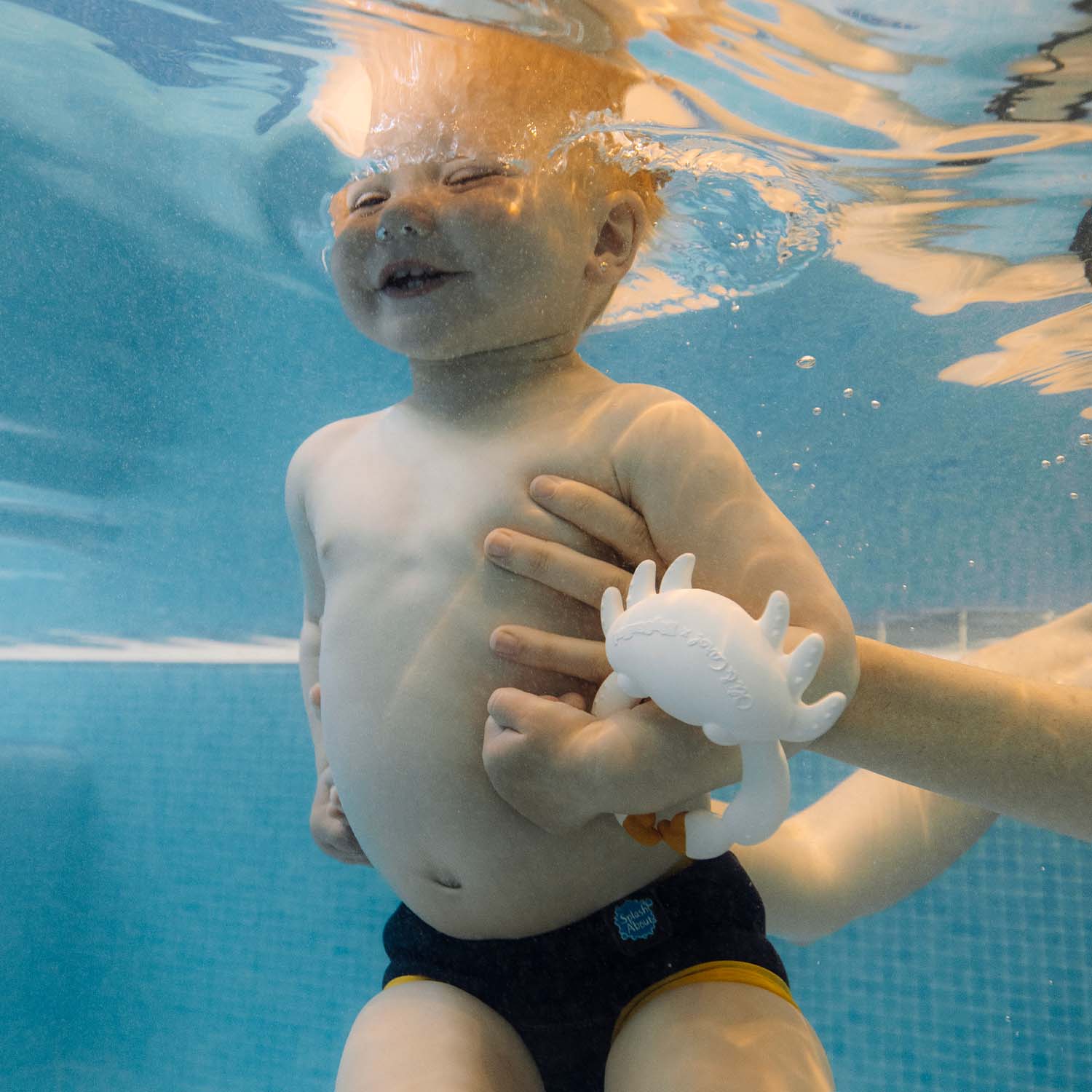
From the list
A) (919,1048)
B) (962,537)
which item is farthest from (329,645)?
(962,537)

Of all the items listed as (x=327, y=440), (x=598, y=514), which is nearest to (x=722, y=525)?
(x=598, y=514)

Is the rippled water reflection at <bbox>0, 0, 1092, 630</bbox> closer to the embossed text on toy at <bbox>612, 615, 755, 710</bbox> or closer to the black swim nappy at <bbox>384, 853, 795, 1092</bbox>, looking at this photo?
the embossed text on toy at <bbox>612, 615, 755, 710</bbox>

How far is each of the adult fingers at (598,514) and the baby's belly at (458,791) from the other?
0.16 metres

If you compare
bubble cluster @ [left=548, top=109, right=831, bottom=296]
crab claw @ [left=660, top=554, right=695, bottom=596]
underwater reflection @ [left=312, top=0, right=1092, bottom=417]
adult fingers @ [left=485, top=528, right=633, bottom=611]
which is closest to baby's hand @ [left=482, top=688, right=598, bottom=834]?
adult fingers @ [left=485, top=528, right=633, bottom=611]

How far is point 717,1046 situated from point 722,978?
0.48 feet

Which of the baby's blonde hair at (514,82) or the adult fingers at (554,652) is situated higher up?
the baby's blonde hair at (514,82)

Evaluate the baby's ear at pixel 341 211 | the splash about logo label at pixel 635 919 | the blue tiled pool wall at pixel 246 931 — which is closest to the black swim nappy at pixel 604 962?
the splash about logo label at pixel 635 919

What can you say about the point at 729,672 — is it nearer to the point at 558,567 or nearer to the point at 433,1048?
the point at 558,567

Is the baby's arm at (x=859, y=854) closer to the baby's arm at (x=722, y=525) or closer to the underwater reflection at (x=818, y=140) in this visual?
the baby's arm at (x=722, y=525)

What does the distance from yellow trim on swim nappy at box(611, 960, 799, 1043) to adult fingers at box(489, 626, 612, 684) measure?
595 millimetres

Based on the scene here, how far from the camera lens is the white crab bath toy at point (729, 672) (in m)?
1.28

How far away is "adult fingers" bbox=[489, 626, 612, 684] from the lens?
5.88 feet

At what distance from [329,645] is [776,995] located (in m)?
1.15

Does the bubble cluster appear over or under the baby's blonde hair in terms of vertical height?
under
